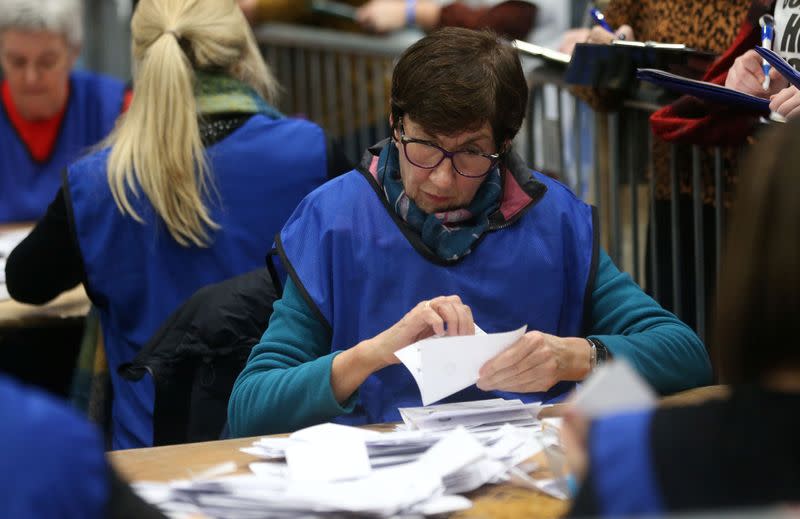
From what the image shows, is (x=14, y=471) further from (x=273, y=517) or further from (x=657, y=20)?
(x=657, y=20)

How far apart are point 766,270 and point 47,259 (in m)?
2.38

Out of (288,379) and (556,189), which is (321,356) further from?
(556,189)

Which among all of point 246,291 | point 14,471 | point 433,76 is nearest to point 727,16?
point 433,76

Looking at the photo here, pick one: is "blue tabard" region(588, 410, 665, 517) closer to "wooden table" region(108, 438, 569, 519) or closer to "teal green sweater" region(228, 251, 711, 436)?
"wooden table" region(108, 438, 569, 519)

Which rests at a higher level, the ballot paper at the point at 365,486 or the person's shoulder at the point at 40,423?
the person's shoulder at the point at 40,423

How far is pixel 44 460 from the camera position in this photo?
1202 millimetres

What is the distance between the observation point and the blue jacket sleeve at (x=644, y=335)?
7.59 ft

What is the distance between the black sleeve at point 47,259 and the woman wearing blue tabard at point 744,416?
2232 millimetres

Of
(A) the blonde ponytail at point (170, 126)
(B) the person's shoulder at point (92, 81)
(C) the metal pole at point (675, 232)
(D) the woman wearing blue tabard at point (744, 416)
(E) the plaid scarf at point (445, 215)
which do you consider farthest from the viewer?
(B) the person's shoulder at point (92, 81)

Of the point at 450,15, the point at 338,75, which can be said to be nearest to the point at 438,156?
the point at 450,15

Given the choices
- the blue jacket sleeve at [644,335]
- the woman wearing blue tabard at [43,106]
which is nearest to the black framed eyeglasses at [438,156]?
the blue jacket sleeve at [644,335]

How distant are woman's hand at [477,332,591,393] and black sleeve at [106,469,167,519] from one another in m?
0.82

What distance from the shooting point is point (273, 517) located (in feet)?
5.42

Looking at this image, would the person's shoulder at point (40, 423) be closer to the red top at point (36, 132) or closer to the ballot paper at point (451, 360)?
A: the ballot paper at point (451, 360)
